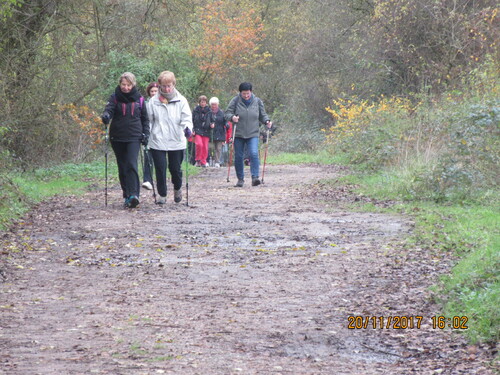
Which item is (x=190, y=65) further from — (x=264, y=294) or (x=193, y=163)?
(x=264, y=294)

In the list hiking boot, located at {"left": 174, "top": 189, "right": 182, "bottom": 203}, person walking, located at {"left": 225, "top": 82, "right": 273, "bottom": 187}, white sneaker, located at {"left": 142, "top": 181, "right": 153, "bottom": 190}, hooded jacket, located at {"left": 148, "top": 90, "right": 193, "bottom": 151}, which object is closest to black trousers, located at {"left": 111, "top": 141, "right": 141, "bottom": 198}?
hooded jacket, located at {"left": 148, "top": 90, "right": 193, "bottom": 151}

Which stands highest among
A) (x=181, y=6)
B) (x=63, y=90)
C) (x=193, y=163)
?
(x=181, y=6)

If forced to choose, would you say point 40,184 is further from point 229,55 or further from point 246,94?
point 229,55

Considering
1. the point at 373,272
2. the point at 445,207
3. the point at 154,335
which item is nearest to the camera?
the point at 154,335

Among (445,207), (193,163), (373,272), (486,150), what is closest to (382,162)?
(486,150)

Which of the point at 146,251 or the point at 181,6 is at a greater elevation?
the point at 181,6

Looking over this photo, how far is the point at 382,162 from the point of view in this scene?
62.6ft

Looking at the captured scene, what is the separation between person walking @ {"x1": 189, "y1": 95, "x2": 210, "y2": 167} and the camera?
25922 mm

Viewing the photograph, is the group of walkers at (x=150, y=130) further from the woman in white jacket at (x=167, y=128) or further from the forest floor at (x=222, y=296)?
the forest floor at (x=222, y=296)

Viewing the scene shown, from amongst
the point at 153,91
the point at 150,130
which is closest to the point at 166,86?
the point at 150,130

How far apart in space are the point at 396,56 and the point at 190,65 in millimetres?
9592

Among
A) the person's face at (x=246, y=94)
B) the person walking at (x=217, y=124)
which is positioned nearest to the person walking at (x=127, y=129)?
the person's face at (x=246, y=94)

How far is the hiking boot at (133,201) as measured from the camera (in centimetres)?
1318
